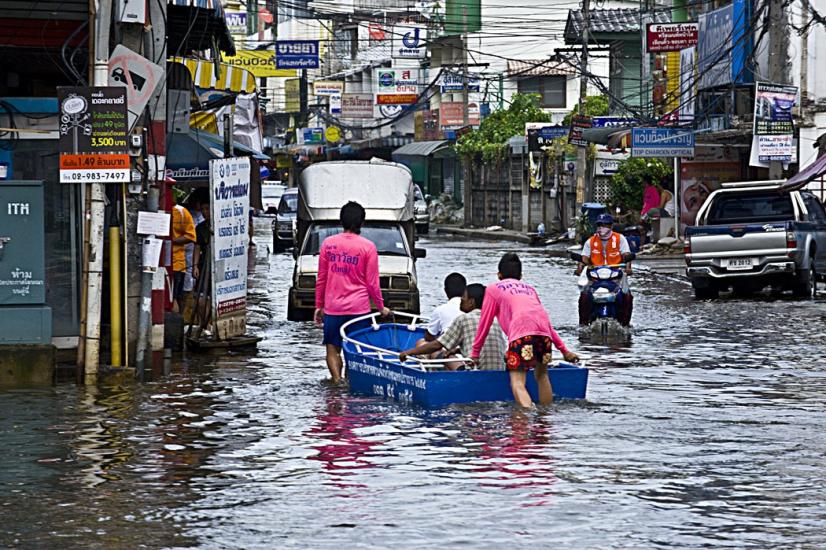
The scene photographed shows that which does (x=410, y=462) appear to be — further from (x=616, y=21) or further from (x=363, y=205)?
(x=616, y=21)

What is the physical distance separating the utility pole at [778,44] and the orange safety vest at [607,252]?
38.7 ft

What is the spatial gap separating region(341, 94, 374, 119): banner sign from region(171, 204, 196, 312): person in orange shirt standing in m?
60.5

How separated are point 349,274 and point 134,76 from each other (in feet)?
10.0

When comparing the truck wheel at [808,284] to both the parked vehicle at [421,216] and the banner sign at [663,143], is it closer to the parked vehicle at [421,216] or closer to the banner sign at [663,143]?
the banner sign at [663,143]

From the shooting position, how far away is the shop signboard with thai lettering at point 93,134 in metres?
14.7

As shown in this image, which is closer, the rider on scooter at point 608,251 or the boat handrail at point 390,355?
the boat handrail at point 390,355

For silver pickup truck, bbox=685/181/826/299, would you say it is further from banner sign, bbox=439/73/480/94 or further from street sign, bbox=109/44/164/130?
banner sign, bbox=439/73/480/94

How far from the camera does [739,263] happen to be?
2622 cm

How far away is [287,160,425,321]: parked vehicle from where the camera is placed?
23.4m

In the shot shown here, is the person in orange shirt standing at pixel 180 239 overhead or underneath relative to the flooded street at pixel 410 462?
overhead

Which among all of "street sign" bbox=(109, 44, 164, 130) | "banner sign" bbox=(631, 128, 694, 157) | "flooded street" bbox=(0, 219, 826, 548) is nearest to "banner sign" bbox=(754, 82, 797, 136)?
"banner sign" bbox=(631, 128, 694, 157)

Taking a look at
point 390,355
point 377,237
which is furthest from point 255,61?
point 390,355

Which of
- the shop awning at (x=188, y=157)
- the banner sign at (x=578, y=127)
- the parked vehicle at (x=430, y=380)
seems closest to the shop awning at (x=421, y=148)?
the banner sign at (x=578, y=127)

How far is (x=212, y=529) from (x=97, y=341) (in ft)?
22.1
